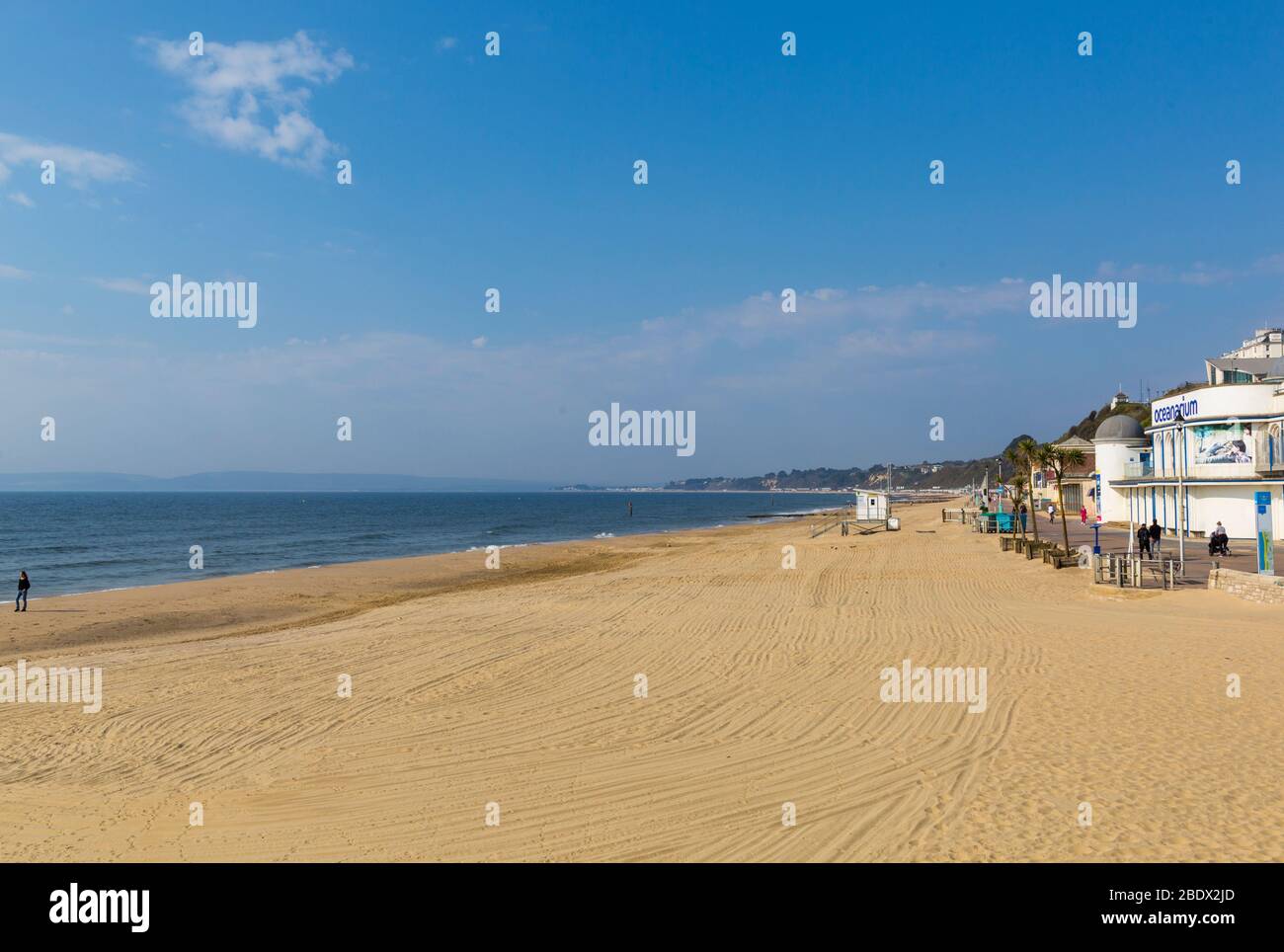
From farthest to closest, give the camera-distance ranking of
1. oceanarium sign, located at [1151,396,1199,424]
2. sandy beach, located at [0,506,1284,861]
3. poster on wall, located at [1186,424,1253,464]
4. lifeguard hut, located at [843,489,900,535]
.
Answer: lifeguard hut, located at [843,489,900,535]
oceanarium sign, located at [1151,396,1199,424]
poster on wall, located at [1186,424,1253,464]
sandy beach, located at [0,506,1284,861]

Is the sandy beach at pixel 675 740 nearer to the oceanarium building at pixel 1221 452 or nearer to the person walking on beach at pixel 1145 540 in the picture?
the person walking on beach at pixel 1145 540

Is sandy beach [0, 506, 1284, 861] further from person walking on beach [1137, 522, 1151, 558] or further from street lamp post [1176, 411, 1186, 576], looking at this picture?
person walking on beach [1137, 522, 1151, 558]

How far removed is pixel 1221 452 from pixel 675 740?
1242 inches

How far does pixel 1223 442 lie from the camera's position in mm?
31703

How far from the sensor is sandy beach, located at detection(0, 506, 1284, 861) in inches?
274

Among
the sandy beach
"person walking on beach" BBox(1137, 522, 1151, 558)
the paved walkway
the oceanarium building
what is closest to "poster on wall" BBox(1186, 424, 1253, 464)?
the oceanarium building

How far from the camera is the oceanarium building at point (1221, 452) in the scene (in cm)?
3041

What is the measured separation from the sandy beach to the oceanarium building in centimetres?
1561

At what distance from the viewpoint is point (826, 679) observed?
1256 centimetres

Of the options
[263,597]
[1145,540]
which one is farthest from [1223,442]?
[263,597]

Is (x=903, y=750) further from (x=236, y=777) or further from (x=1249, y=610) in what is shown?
(x=1249, y=610)

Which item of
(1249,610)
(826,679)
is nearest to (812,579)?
(1249,610)

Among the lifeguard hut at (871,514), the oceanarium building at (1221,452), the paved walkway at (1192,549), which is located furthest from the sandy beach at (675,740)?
the lifeguard hut at (871,514)
